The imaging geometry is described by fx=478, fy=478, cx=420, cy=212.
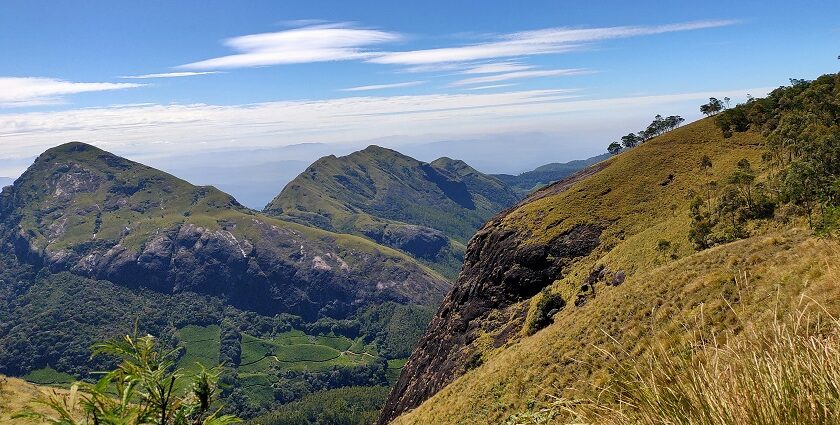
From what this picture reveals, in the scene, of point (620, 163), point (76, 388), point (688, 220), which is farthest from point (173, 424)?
point (620, 163)

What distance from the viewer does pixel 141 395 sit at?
7512mm

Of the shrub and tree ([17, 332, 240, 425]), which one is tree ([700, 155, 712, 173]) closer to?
the shrub

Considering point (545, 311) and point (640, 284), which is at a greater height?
point (640, 284)

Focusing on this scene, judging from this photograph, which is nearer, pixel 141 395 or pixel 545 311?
pixel 141 395

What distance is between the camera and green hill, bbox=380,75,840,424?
31.8 m

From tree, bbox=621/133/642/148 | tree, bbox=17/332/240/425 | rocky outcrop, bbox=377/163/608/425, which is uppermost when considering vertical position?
tree, bbox=621/133/642/148

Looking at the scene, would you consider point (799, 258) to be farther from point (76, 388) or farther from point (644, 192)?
point (644, 192)

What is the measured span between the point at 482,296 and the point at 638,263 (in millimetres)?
38539

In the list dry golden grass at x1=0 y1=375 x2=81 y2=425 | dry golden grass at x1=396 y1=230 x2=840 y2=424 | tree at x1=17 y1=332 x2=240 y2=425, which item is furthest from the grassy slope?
dry golden grass at x1=0 y1=375 x2=81 y2=425

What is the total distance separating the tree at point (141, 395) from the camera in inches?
275

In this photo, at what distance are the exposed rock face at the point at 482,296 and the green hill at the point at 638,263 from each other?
1.23 feet

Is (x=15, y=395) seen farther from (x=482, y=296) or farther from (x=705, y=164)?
(x=705, y=164)

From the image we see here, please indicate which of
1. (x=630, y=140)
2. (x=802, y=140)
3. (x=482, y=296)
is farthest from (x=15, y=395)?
(x=630, y=140)

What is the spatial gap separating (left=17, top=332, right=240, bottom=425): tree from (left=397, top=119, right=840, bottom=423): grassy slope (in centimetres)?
678
